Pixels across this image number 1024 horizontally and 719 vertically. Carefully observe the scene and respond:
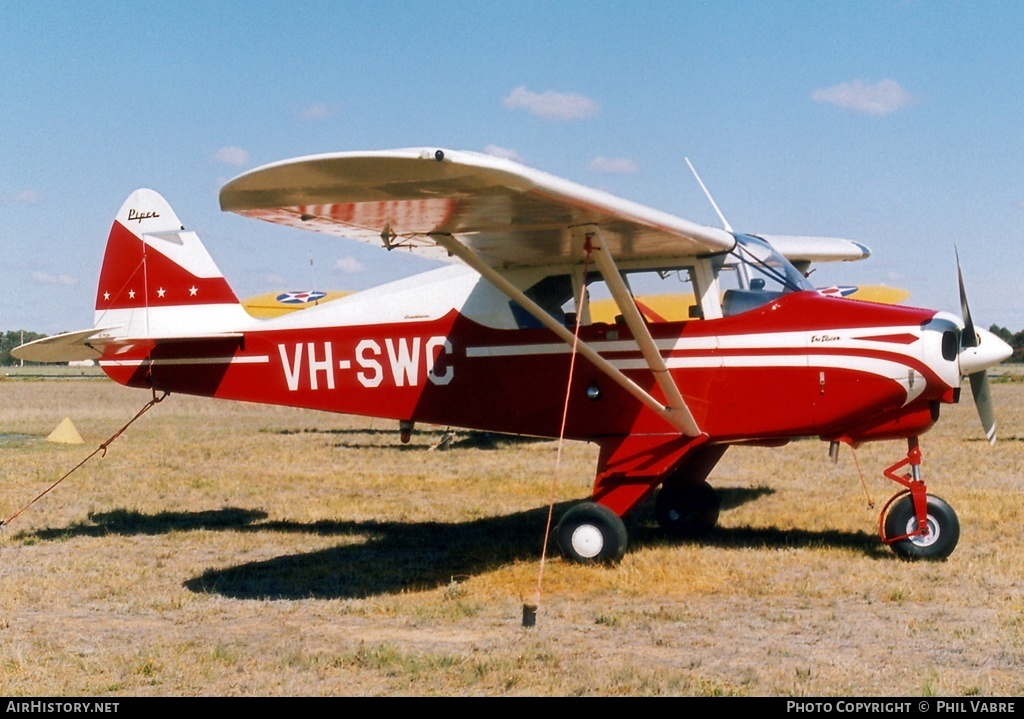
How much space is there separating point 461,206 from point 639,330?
202 cm

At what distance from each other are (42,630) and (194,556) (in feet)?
8.22

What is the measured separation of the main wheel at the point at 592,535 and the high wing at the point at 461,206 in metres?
2.22

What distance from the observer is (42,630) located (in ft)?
20.5

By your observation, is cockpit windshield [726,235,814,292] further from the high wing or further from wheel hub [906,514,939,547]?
wheel hub [906,514,939,547]

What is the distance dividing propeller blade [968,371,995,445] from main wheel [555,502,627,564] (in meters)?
3.49

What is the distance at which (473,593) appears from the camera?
7.12m

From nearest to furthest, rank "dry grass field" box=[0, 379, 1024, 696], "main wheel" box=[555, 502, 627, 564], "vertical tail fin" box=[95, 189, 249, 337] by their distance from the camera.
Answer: "dry grass field" box=[0, 379, 1024, 696] → "main wheel" box=[555, 502, 627, 564] → "vertical tail fin" box=[95, 189, 249, 337]

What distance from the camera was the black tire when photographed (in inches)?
386

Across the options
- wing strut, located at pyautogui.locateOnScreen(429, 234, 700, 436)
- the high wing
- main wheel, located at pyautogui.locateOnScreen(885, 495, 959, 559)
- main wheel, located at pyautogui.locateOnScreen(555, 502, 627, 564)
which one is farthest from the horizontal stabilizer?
main wheel, located at pyautogui.locateOnScreen(885, 495, 959, 559)

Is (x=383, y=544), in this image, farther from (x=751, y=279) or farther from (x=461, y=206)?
(x=751, y=279)

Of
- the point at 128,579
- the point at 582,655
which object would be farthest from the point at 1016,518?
the point at 128,579

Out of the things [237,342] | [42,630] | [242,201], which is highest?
[242,201]

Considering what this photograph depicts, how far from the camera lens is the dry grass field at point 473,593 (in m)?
5.14
